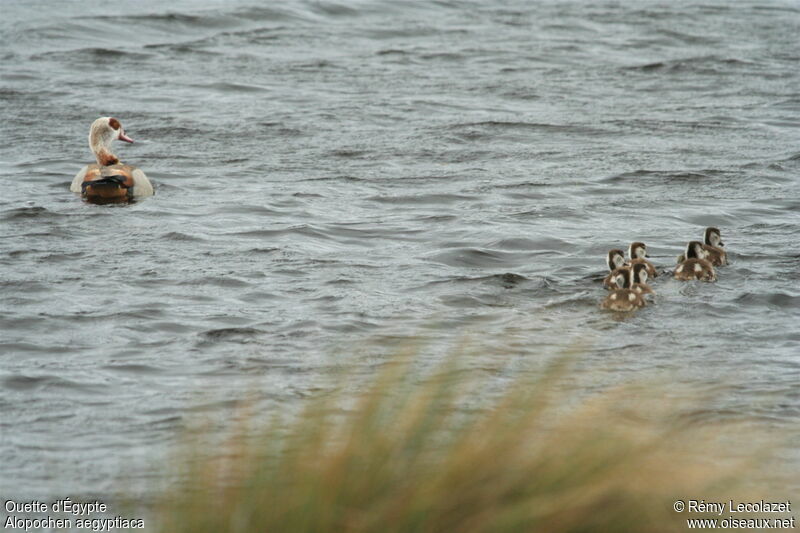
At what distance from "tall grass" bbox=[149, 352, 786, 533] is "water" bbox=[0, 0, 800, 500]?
1401 millimetres

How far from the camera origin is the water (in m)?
7.88

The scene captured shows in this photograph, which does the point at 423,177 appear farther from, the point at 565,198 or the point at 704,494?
the point at 704,494

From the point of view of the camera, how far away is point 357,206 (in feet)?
43.3

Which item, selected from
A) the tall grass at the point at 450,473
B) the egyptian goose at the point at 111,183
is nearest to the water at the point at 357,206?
the egyptian goose at the point at 111,183

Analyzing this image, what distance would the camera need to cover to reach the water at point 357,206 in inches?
310

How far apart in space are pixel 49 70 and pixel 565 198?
1029cm

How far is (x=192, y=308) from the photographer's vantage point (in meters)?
9.35

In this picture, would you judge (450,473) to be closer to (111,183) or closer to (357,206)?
(357,206)

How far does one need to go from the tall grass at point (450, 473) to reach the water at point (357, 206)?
1.40 meters

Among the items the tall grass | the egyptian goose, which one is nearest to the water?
the egyptian goose

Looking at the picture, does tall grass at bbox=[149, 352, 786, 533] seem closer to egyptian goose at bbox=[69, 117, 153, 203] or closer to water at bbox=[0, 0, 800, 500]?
water at bbox=[0, 0, 800, 500]

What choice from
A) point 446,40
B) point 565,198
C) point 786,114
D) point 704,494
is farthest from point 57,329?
point 446,40

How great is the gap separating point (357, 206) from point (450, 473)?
27.9 feet

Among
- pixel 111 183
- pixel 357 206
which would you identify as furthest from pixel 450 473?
pixel 111 183
